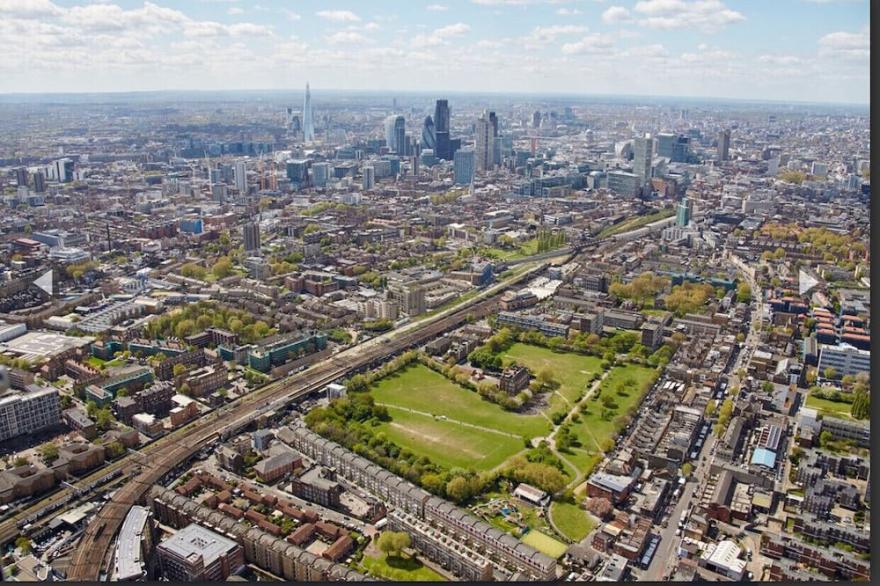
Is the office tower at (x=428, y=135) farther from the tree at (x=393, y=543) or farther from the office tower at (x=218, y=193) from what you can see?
the tree at (x=393, y=543)

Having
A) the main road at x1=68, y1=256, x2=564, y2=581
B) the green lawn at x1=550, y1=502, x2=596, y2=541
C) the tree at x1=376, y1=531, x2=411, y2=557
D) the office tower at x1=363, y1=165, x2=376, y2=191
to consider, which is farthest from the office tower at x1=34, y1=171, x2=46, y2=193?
the green lawn at x1=550, y1=502, x2=596, y2=541

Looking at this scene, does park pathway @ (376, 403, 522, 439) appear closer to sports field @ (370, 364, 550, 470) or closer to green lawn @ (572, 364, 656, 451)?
sports field @ (370, 364, 550, 470)

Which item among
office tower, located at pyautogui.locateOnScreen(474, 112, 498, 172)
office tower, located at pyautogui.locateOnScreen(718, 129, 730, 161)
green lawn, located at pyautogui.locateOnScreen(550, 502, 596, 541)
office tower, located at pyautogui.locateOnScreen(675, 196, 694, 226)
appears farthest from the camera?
office tower, located at pyautogui.locateOnScreen(718, 129, 730, 161)

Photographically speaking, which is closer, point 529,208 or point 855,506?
point 855,506

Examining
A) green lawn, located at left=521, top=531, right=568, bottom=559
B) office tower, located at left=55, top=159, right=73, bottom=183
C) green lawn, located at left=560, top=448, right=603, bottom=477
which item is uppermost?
office tower, located at left=55, top=159, right=73, bottom=183

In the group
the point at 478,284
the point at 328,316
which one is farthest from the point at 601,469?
the point at 478,284

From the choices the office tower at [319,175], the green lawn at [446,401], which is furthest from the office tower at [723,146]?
the green lawn at [446,401]

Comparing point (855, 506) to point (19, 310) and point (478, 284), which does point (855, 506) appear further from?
point (19, 310)

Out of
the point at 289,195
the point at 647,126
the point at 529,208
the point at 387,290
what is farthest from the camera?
the point at 647,126
